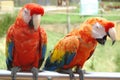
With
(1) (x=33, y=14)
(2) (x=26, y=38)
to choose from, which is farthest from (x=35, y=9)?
(2) (x=26, y=38)

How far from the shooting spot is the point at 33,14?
1396mm

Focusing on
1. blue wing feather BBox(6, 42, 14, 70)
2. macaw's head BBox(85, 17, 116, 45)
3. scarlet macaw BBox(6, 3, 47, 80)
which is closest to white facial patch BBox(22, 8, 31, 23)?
scarlet macaw BBox(6, 3, 47, 80)

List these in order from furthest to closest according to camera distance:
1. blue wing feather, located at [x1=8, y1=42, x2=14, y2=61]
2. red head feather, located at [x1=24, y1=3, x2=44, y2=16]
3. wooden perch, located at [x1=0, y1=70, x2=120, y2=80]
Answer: blue wing feather, located at [x1=8, y1=42, x2=14, y2=61]
red head feather, located at [x1=24, y1=3, x2=44, y2=16]
wooden perch, located at [x1=0, y1=70, x2=120, y2=80]

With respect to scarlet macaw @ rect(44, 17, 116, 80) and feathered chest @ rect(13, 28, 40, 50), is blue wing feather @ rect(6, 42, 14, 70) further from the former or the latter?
scarlet macaw @ rect(44, 17, 116, 80)

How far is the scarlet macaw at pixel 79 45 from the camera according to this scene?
4.64 ft

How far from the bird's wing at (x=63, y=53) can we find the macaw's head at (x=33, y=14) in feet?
0.41

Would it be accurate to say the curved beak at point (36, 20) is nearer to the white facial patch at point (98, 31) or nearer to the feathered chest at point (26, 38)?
the feathered chest at point (26, 38)

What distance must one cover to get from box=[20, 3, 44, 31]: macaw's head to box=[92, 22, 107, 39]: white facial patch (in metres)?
0.21

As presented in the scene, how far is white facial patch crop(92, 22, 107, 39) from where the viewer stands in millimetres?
1404

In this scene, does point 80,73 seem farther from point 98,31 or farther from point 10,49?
point 10,49

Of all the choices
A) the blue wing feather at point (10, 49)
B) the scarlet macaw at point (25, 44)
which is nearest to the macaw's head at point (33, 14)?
the scarlet macaw at point (25, 44)

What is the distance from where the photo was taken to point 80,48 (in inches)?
57.8

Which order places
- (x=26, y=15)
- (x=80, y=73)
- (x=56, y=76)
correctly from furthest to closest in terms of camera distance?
1. (x=26, y=15)
2. (x=80, y=73)
3. (x=56, y=76)

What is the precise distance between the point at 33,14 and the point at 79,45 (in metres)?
0.21
